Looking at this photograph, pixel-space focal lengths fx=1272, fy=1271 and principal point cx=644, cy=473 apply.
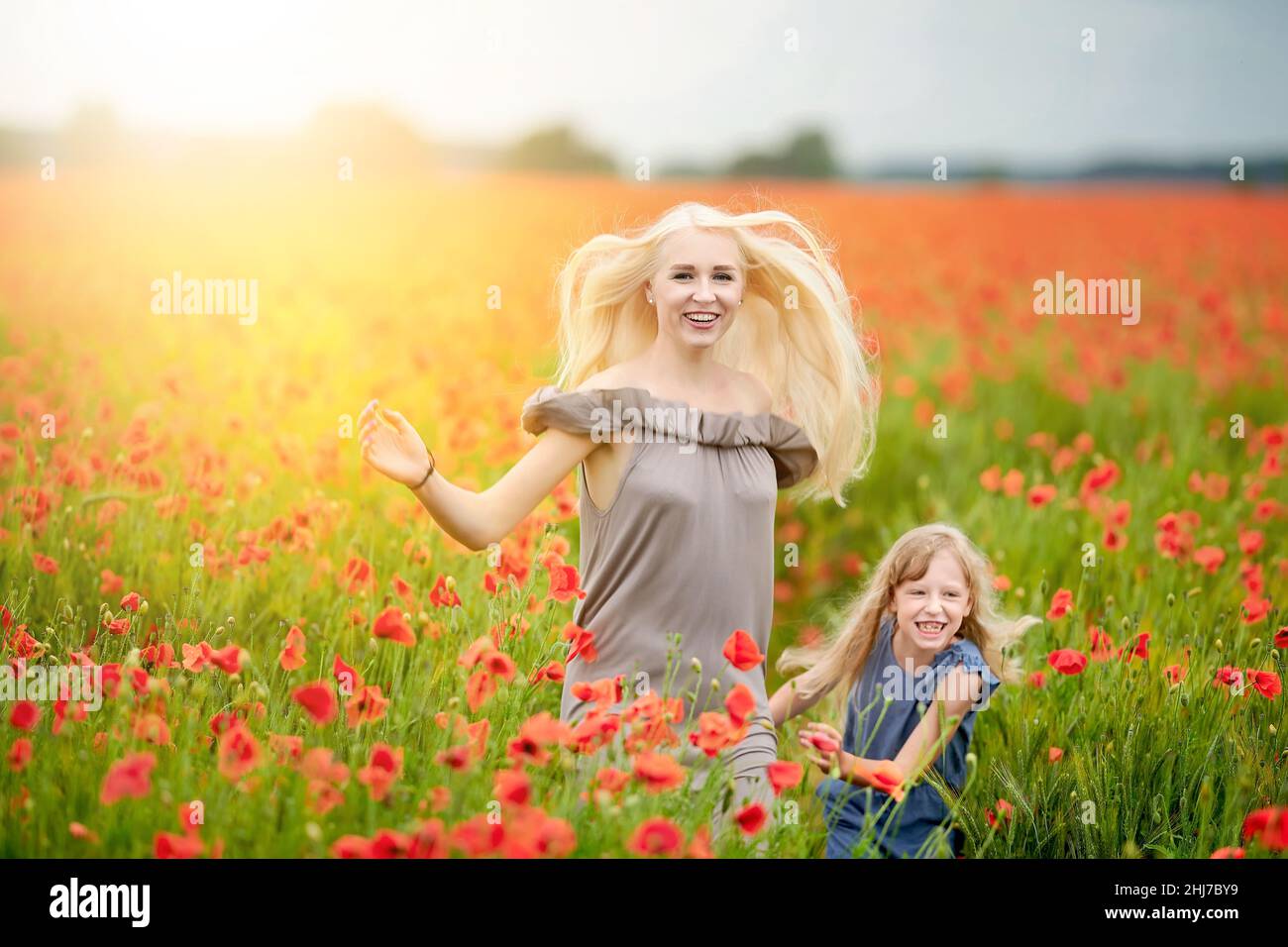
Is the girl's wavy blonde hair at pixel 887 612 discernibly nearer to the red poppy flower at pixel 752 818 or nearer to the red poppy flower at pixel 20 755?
the red poppy flower at pixel 752 818

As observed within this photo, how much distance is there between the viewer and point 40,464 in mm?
4105

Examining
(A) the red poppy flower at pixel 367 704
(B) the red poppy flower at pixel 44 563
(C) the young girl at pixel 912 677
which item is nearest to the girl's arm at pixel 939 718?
(C) the young girl at pixel 912 677

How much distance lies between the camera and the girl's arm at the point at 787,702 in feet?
11.4

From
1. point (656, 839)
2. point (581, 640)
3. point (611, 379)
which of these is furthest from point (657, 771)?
point (611, 379)

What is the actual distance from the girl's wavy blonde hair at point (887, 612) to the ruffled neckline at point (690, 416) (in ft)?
1.65

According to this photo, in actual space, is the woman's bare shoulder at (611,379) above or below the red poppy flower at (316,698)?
above

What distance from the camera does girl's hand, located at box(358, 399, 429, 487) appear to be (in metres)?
2.95

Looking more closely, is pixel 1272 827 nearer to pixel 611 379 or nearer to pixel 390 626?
pixel 611 379

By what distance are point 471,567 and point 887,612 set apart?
1.29 m

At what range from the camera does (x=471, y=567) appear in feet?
13.0

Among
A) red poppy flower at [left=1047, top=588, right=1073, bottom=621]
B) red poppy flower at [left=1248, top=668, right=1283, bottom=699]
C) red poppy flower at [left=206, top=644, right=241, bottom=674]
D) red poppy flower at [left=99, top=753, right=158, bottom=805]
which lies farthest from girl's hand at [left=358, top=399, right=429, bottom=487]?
red poppy flower at [left=1248, top=668, right=1283, bottom=699]

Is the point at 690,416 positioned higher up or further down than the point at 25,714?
higher up
